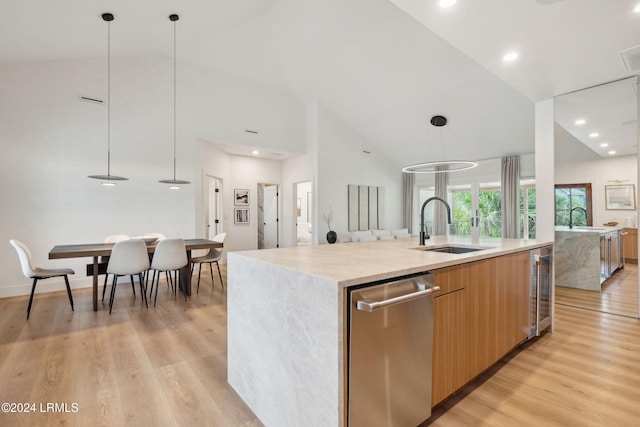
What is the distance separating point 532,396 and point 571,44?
263 centimetres

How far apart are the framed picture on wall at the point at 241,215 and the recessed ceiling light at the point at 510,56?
600 centimetres

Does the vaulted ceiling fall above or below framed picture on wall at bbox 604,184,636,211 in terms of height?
above

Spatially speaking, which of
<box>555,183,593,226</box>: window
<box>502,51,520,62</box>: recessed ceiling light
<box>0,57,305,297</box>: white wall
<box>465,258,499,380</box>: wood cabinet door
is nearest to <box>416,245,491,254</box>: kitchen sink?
<box>465,258,499,380</box>: wood cabinet door

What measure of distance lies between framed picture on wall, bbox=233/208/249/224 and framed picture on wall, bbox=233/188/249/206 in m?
0.15

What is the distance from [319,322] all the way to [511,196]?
6892 millimetres

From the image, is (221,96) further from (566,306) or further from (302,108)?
(566,306)

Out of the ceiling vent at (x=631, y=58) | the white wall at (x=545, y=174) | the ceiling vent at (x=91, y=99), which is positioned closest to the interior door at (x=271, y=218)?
the ceiling vent at (x=91, y=99)

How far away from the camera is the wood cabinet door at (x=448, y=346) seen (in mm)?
1564

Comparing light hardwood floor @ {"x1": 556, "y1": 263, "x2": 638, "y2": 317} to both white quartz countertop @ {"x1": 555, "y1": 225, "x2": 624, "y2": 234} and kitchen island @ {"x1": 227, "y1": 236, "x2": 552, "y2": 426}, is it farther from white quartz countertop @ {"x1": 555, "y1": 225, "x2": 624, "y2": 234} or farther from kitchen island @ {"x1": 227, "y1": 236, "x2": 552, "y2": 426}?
kitchen island @ {"x1": 227, "y1": 236, "x2": 552, "y2": 426}

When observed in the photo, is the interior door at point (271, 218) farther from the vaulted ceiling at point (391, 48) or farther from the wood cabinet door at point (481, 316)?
the wood cabinet door at point (481, 316)

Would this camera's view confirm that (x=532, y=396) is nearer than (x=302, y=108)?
Yes

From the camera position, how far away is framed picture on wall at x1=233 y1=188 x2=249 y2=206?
7168 millimetres

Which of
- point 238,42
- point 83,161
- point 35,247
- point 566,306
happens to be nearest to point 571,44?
point 566,306

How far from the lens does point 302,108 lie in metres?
7.22
